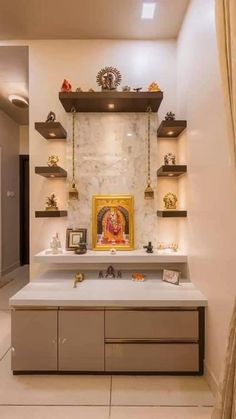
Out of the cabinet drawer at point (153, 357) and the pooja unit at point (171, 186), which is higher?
the pooja unit at point (171, 186)

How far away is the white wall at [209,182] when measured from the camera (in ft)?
6.09

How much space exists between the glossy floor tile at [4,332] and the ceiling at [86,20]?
309cm

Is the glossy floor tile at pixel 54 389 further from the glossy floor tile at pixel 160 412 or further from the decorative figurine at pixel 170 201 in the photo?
the decorative figurine at pixel 170 201

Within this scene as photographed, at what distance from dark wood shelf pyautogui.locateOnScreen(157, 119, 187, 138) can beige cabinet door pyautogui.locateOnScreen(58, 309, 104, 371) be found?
68.7 inches

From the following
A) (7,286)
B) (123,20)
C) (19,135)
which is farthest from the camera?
(19,135)

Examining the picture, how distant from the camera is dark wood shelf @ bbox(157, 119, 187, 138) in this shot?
9.27ft

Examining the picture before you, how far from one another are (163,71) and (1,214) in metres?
3.67

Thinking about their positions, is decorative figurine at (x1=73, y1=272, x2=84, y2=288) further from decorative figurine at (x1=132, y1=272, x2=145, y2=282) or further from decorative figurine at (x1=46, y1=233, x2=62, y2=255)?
decorative figurine at (x1=132, y1=272, x2=145, y2=282)

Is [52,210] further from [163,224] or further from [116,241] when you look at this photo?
[163,224]

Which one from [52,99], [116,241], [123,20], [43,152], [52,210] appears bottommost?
[116,241]

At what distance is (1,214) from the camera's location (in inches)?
212

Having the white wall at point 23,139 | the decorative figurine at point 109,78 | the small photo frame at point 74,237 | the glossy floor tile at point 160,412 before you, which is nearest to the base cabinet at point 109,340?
the glossy floor tile at point 160,412

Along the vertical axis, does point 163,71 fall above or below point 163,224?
above

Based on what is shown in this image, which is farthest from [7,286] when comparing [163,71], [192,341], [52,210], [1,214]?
[163,71]
